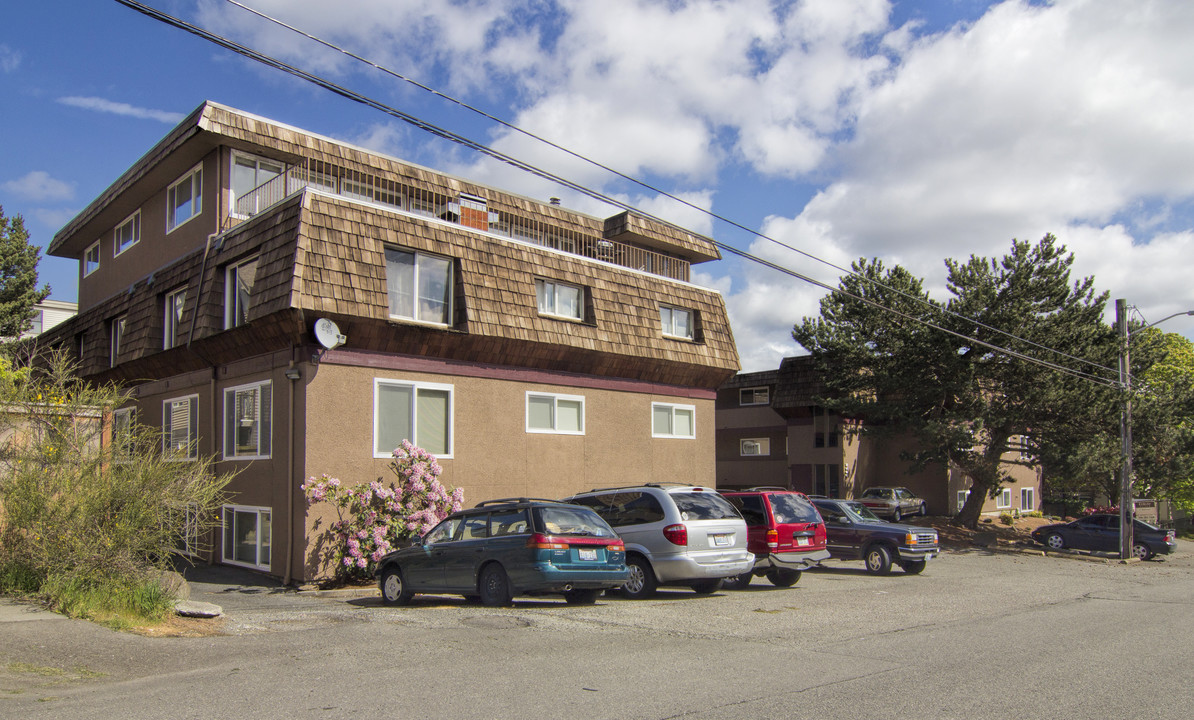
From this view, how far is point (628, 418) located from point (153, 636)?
1338 centimetres

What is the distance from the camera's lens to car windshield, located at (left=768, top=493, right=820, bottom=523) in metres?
15.9

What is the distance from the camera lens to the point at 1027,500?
4591 centimetres

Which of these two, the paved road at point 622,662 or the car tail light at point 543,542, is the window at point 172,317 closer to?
the paved road at point 622,662

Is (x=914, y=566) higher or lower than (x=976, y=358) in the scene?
lower

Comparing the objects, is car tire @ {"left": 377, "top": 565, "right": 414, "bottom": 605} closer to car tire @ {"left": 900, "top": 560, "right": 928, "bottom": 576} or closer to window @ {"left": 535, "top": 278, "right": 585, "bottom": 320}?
window @ {"left": 535, "top": 278, "right": 585, "bottom": 320}

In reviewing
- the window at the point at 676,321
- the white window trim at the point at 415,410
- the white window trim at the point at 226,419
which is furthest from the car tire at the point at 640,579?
the window at the point at 676,321

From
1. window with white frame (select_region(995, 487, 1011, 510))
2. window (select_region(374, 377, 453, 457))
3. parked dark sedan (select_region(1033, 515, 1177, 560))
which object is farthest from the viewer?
window with white frame (select_region(995, 487, 1011, 510))

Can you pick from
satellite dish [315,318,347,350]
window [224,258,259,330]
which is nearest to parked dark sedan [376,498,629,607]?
satellite dish [315,318,347,350]

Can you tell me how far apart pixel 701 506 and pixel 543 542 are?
10.8ft

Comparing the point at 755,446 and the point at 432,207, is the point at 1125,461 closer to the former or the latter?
the point at 755,446

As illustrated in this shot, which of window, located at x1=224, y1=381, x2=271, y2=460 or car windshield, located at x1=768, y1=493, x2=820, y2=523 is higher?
window, located at x1=224, y1=381, x2=271, y2=460

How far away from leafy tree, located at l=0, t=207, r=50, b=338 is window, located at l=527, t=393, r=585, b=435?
23.7 metres

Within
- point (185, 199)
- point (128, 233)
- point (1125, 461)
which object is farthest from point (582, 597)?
point (1125, 461)

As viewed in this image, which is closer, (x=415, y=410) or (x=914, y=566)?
(x=415, y=410)
